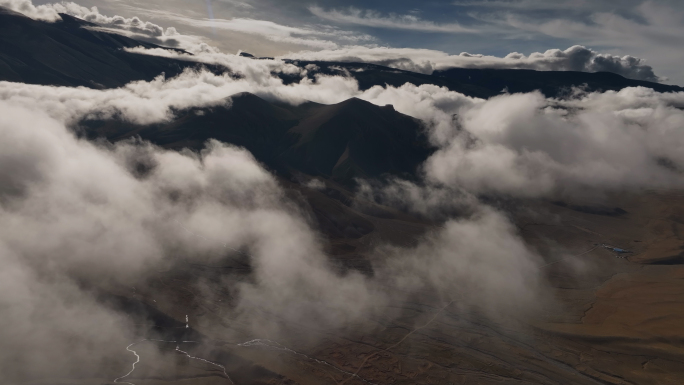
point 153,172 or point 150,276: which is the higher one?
point 153,172

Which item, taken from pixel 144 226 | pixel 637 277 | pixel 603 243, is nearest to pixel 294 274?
pixel 144 226

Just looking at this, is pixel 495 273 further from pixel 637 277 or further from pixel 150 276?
pixel 150 276

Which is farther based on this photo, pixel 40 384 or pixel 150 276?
pixel 150 276

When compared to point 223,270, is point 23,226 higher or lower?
higher

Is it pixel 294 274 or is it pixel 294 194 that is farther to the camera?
pixel 294 194

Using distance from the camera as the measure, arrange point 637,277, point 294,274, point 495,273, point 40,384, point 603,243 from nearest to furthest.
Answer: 1. point 40,384
2. point 294,274
3. point 495,273
4. point 637,277
5. point 603,243

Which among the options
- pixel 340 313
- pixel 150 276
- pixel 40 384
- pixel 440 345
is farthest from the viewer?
pixel 150 276

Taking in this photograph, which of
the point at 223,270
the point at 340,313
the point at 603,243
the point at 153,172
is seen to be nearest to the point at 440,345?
the point at 340,313

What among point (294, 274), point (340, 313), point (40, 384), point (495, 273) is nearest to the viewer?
point (40, 384)

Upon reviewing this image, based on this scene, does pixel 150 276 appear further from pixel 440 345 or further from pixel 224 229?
pixel 440 345
